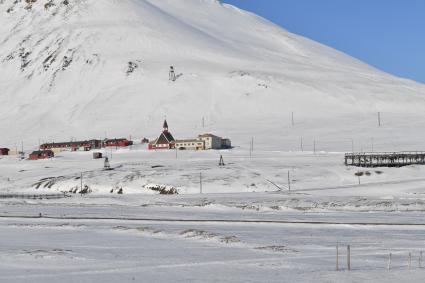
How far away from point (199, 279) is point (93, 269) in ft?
19.3

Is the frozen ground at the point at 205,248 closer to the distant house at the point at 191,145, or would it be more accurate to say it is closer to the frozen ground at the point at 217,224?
the frozen ground at the point at 217,224

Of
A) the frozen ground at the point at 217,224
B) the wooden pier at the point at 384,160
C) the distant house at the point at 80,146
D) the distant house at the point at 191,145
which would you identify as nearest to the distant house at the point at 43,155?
the distant house at the point at 80,146

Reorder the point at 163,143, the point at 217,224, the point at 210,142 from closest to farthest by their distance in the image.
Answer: the point at 217,224, the point at 210,142, the point at 163,143

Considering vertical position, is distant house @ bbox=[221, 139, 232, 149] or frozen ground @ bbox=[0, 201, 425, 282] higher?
distant house @ bbox=[221, 139, 232, 149]

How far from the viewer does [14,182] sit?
108812 mm

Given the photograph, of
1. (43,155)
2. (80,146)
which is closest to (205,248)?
(43,155)

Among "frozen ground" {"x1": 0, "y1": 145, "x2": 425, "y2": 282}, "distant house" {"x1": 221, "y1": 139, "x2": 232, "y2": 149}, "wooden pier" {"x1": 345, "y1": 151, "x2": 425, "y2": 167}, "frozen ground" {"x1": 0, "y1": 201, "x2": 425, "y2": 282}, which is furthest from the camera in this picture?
"distant house" {"x1": 221, "y1": 139, "x2": 232, "y2": 149}

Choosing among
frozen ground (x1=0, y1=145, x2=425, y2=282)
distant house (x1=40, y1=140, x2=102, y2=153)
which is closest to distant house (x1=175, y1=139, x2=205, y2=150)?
distant house (x1=40, y1=140, x2=102, y2=153)

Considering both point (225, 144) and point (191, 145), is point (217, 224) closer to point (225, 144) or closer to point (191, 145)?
point (191, 145)

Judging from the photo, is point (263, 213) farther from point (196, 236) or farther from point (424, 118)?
point (424, 118)

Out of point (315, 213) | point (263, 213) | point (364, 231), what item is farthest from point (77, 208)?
point (364, 231)

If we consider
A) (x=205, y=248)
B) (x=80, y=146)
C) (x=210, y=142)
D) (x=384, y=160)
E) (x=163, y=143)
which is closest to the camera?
(x=205, y=248)

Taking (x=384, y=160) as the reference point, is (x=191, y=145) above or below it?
above

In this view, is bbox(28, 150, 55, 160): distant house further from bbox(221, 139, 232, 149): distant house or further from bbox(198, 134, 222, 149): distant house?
bbox(221, 139, 232, 149): distant house
